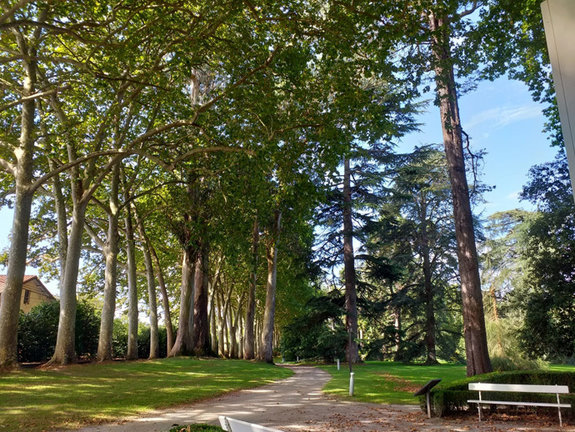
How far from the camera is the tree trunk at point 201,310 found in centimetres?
2338

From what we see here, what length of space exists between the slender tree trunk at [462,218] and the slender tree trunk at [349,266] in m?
13.7

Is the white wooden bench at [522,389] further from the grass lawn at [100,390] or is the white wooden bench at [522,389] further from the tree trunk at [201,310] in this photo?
the tree trunk at [201,310]

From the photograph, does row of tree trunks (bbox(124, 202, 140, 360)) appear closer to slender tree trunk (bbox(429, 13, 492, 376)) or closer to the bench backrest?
slender tree trunk (bbox(429, 13, 492, 376))

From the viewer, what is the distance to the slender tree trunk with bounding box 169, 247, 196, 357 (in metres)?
22.4

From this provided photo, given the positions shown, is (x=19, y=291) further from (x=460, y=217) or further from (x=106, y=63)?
(x=460, y=217)

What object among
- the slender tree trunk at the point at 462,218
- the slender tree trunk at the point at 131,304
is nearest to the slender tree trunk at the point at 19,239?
the slender tree trunk at the point at 131,304

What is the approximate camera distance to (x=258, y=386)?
1535cm

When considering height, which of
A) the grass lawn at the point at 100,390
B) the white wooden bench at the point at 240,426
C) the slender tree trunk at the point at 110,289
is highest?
the slender tree trunk at the point at 110,289

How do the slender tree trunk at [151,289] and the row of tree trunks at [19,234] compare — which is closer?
the row of tree trunks at [19,234]

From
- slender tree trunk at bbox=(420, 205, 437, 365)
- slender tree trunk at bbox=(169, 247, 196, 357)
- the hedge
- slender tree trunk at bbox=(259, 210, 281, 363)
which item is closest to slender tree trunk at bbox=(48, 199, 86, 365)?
slender tree trunk at bbox=(169, 247, 196, 357)

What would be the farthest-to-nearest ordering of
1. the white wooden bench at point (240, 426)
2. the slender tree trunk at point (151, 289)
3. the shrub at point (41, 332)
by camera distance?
A: the shrub at point (41, 332) → the slender tree trunk at point (151, 289) → the white wooden bench at point (240, 426)

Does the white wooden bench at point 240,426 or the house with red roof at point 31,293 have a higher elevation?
the house with red roof at point 31,293

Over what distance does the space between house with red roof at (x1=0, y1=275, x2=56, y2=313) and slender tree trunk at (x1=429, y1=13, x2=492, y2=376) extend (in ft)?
128

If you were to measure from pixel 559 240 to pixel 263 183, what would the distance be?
45.5 ft
